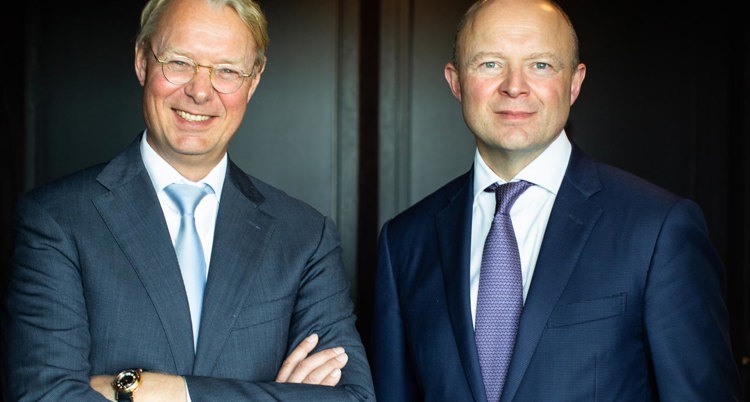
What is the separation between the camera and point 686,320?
2.62 metres

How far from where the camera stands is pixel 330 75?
16.4 feet

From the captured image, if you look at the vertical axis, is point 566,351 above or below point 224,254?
below

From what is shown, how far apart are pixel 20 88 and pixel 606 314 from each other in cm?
298

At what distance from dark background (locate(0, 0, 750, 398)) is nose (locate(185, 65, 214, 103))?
2.16m

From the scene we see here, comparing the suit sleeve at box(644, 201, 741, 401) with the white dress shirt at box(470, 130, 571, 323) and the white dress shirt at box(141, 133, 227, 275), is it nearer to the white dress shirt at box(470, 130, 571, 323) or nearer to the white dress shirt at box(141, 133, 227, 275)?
the white dress shirt at box(470, 130, 571, 323)

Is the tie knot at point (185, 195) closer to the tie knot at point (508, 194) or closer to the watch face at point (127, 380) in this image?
the watch face at point (127, 380)

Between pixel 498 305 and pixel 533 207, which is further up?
pixel 533 207

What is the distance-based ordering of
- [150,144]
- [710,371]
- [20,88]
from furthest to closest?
1. [20,88]
2. [150,144]
3. [710,371]

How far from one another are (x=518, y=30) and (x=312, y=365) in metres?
0.99

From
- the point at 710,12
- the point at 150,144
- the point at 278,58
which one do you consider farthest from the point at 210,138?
the point at 710,12

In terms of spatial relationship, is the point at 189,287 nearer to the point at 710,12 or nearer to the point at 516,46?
the point at 516,46

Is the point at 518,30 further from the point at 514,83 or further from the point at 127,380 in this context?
the point at 127,380

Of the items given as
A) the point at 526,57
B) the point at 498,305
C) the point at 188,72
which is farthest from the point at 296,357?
the point at 526,57

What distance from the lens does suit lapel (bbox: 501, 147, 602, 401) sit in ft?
8.87
